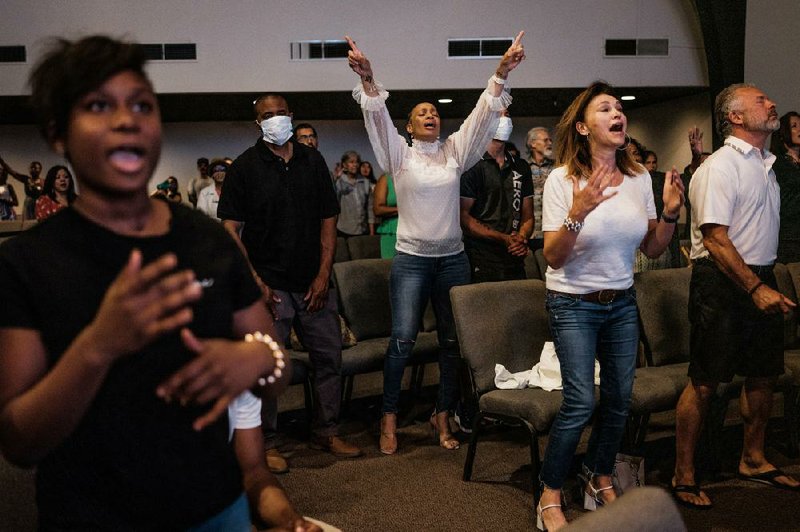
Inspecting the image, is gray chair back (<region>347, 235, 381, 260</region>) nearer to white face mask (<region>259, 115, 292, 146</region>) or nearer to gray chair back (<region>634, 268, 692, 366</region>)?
white face mask (<region>259, 115, 292, 146</region>)

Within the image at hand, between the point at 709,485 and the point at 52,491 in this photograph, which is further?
the point at 709,485

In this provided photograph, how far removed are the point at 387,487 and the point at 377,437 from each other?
753mm

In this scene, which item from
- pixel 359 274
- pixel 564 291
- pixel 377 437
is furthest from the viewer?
pixel 359 274

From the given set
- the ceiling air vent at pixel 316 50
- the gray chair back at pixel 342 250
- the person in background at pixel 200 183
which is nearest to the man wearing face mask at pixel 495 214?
the gray chair back at pixel 342 250

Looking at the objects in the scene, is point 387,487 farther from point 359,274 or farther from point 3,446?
point 3,446

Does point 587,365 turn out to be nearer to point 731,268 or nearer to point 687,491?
point 731,268

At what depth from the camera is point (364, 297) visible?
4.66 metres

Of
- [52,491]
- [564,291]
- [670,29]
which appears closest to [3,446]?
[52,491]

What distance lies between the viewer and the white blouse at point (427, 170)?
3.88 m

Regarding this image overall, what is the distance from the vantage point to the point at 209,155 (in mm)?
14516

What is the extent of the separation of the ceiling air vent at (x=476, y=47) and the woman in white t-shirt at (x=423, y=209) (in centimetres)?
664

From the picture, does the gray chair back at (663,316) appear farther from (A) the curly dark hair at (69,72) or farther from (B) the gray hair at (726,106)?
(A) the curly dark hair at (69,72)

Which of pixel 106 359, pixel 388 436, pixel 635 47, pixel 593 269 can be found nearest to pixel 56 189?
pixel 388 436

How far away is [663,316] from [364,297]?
1.65 m
